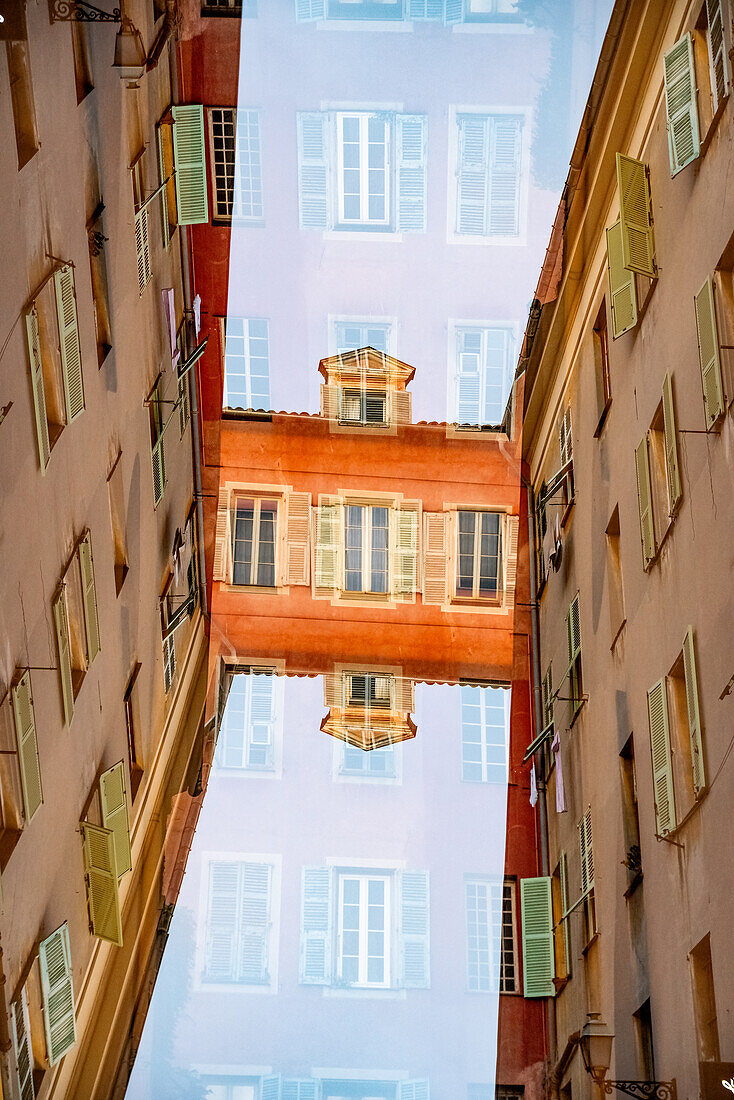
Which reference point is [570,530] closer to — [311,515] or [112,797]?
[311,515]

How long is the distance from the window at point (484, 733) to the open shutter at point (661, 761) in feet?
13.5

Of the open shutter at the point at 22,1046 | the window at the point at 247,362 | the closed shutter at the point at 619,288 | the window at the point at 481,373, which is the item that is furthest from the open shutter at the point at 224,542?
the open shutter at the point at 22,1046

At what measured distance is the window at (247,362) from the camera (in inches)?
592

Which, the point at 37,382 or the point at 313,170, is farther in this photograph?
the point at 313,170

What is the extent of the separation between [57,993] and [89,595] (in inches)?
141

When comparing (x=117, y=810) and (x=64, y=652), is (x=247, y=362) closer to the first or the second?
(x=64, y=652)

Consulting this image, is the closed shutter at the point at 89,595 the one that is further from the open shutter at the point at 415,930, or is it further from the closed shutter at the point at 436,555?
the open shutter at the point at 415,930

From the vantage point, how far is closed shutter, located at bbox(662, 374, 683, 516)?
33.7ft

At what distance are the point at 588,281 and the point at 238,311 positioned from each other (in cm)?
407

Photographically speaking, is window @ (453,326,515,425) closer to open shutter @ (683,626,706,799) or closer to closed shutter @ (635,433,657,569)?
closed shutter @ (635,433,657,569)

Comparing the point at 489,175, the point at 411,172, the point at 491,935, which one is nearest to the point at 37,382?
the point at 411,172

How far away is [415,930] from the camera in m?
14.0

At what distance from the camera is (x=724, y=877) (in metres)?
8.70

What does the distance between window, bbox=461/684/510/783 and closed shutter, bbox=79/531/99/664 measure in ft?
15.1
